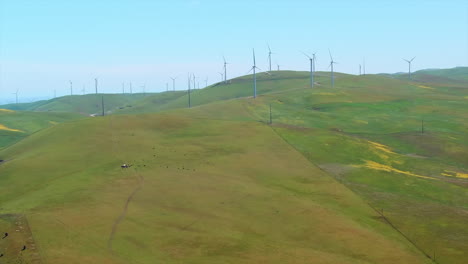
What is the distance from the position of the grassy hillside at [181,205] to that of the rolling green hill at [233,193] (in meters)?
0.25

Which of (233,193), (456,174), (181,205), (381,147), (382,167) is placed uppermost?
(381,147)

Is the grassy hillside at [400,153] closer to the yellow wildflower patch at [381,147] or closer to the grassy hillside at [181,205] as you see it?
the yellow wildflower patch at [381,147]

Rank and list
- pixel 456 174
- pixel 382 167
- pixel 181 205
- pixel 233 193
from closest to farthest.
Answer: pixel 181 205
pixel 233 193
pixel 456 174
pixel 382 167

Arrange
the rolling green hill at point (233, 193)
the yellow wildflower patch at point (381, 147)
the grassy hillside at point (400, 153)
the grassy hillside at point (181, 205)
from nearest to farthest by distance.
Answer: the grassy hillside at point (181, 205) < the rolling green hill at point (233, 193) < the grassy hillside at point (400, 153) < the yellow wildflower patch at point (381, 147)

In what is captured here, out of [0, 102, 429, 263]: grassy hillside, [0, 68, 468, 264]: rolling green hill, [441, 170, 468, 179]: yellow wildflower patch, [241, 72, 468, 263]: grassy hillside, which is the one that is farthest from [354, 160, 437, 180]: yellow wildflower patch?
[0, 102, 429, 263]: grassy hillside

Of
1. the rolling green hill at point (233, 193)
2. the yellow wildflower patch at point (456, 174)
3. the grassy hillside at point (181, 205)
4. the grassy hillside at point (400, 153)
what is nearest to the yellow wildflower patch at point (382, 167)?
the grassy hillside at point (400, 153)

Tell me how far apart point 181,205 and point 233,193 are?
10493 mm

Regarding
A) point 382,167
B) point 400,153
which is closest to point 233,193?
point 382,167

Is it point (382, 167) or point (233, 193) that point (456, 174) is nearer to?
point (382, 167)

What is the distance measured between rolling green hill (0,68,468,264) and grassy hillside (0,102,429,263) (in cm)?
25

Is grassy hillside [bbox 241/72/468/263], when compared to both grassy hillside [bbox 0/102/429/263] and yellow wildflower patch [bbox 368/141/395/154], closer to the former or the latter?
yellow wildflower patch [bbox 368/141/395/154]

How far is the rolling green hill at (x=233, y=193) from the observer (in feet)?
177

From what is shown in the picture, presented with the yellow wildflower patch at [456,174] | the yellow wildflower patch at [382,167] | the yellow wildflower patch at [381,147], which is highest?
the yellow wildflower patch at [381,147]

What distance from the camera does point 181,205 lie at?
6856 cm
